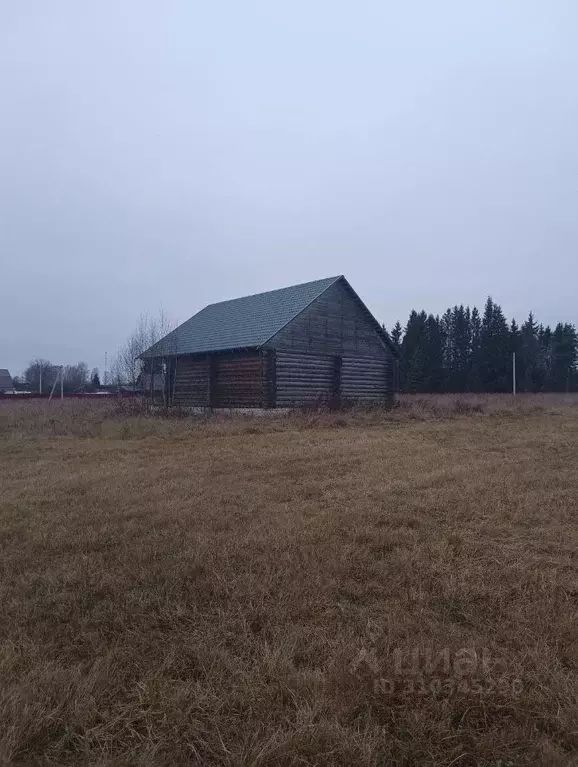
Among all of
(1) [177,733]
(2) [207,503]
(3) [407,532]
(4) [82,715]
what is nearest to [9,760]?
(4) [82,715]

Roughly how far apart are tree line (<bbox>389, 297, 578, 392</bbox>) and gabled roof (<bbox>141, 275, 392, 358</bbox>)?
117ft

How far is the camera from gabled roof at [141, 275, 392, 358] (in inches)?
856

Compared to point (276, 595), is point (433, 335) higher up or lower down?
higher up

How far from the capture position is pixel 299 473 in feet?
26.6

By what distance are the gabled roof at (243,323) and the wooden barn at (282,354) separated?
2.7 inches

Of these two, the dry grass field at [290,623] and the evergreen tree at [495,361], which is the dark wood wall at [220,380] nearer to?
the dry grass field at [290,623]

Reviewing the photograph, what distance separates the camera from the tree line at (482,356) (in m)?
60.6

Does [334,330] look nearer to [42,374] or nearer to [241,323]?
[241,323]

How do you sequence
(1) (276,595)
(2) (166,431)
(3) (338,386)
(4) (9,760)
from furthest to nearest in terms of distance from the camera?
(3) (338,386), (2) (166,431), (1) (276,595), (4) (9,760)

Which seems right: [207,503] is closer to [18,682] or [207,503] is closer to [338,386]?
[18,682]

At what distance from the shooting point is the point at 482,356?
61.6 metres

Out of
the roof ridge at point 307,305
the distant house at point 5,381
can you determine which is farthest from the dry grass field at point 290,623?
the distant house at point 5,381

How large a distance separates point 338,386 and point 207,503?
58.2ft

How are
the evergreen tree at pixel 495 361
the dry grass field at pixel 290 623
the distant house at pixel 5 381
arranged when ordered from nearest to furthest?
the dry grass field at pixel 290 623, the evergreen tree at pixel 495 361, the distant house at pixel 5 381
